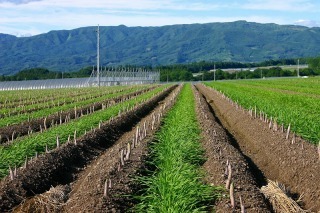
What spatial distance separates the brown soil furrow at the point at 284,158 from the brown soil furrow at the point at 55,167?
15.2 feet

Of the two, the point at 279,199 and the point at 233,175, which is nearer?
the point at 279,199

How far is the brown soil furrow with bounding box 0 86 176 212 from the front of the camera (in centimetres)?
989

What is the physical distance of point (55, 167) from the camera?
12.3m

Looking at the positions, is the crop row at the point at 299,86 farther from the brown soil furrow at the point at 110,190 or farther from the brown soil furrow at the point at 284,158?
the brown soil furrow at the point at 110,190

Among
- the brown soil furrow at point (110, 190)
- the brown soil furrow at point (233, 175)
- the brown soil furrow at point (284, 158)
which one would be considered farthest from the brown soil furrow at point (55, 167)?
the brown soil furrow at point (284, 158)

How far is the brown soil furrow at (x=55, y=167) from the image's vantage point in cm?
989

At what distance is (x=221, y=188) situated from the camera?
29.1ft

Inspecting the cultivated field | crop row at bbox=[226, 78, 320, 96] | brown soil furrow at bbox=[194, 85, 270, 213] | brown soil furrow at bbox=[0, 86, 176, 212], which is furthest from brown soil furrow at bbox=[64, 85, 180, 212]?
crop row at bbox=[226, 78, 320, 96]

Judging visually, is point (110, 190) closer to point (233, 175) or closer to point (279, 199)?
point (233, 175)

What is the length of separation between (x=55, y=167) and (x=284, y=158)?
18.2 ft

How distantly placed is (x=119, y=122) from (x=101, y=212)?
13.4 m

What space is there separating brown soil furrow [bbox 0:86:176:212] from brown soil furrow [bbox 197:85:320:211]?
4.64 meters

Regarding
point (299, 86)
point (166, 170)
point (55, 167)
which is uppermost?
point (166, 170)

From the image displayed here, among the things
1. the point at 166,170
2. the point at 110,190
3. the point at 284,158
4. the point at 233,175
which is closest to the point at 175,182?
the point at 110,190
